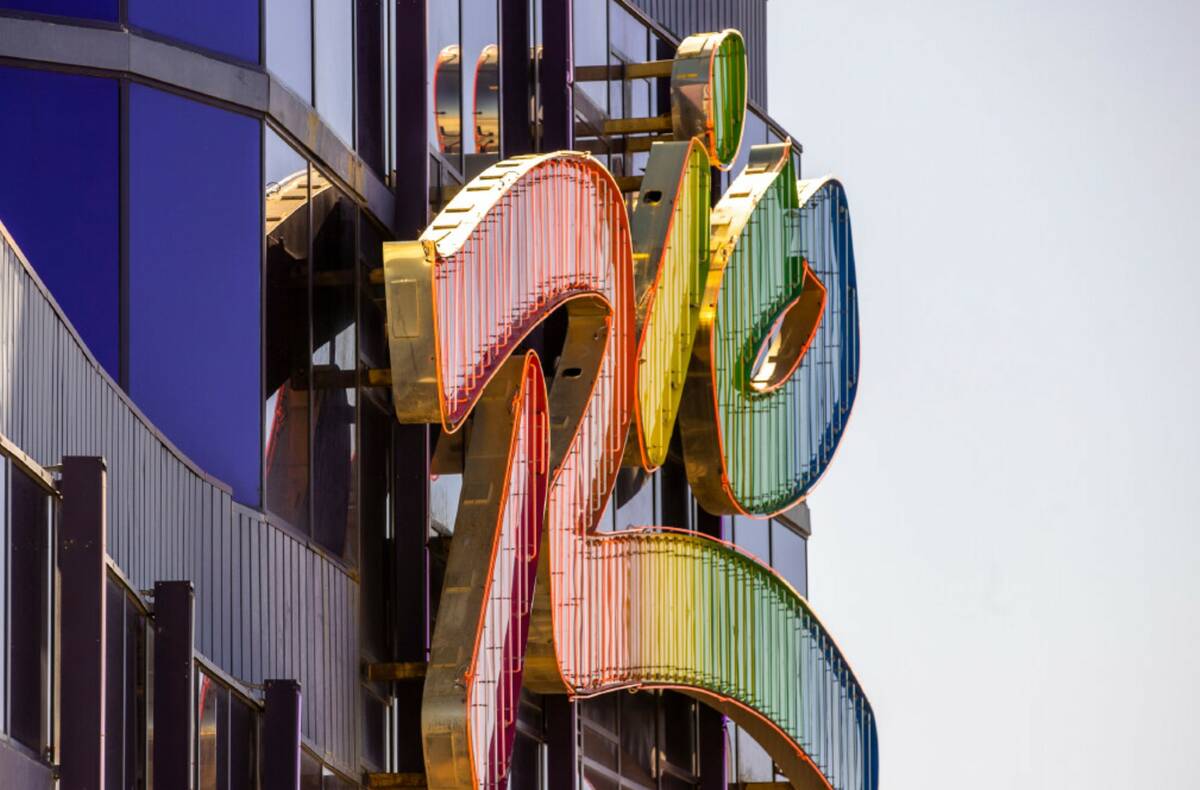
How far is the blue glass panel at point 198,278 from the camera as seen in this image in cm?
1925

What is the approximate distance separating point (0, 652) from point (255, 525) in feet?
19.7

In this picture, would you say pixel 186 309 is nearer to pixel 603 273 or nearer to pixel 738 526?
pixel 603 273

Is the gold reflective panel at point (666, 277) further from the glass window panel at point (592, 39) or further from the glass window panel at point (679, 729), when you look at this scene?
the glass window panel at point (679, 729)

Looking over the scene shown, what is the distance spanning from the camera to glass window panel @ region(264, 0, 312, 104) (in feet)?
67.2

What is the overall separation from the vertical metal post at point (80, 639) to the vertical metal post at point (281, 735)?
3.71m

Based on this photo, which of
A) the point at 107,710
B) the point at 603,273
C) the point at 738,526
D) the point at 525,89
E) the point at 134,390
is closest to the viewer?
the point at 107,710

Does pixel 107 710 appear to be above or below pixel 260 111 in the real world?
below

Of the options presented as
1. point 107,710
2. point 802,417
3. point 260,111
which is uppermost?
point 260,111

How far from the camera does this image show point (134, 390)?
1895 cm

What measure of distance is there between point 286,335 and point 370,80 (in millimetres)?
2917

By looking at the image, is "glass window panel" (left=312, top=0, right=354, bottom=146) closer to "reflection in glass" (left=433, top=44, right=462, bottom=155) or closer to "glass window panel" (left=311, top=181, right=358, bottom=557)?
"glass window panel" (left=311, top=181, right=358, bottom=557)

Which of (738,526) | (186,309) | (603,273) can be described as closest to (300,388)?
(186,309)

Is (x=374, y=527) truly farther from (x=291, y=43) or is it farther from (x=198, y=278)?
(x=291, y=43)

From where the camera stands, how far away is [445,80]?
23.8 m
